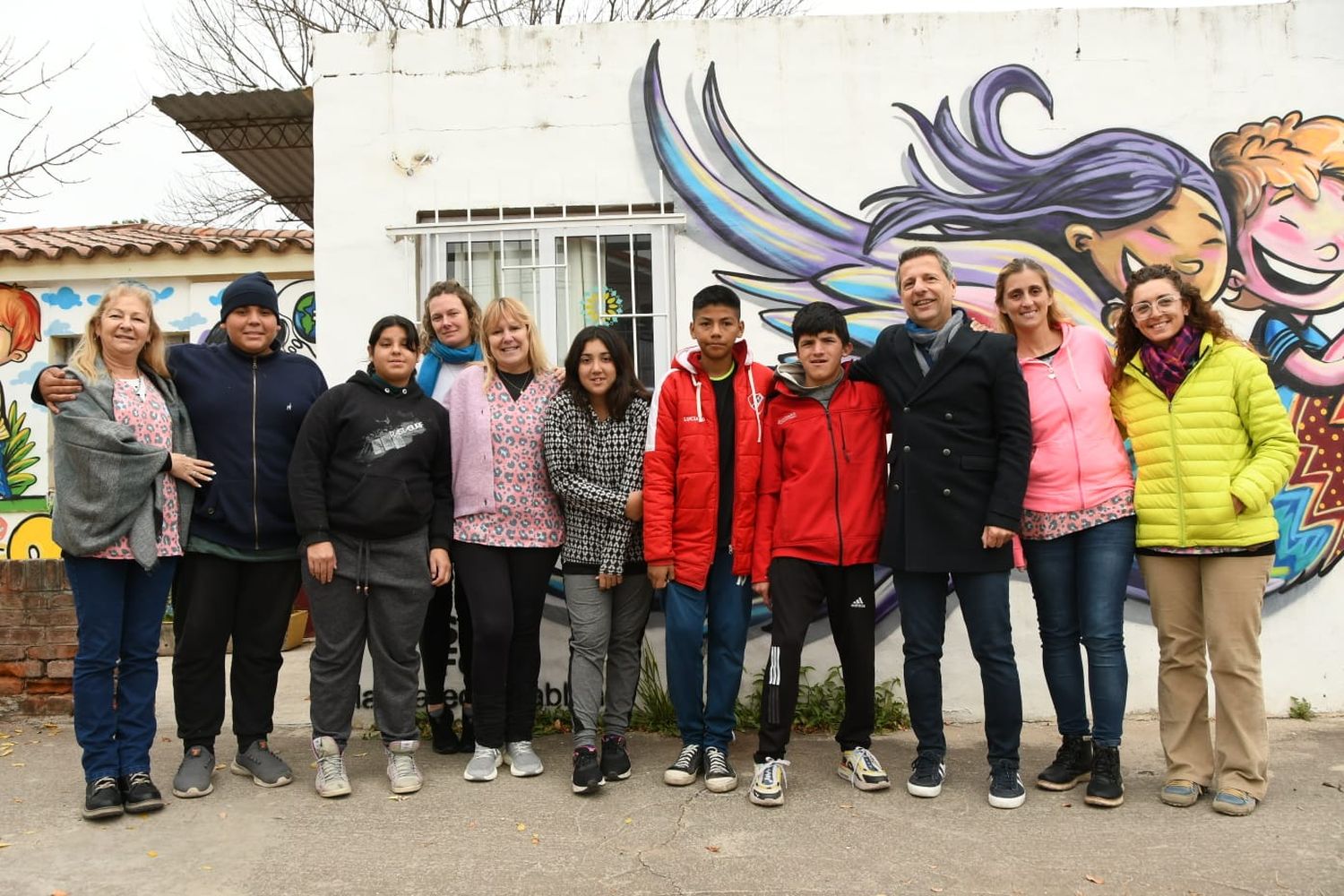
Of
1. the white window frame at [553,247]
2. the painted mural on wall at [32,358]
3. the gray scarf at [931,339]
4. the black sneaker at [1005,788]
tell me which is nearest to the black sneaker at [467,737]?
the white window frame at [553,247]

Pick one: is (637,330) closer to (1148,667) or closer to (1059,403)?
(1059,403)

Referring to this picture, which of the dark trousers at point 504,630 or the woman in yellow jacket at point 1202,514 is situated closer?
the woman in yellow jacket at point 1202,514

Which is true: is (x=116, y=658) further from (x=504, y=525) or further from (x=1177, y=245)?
(x=1177, y=245)

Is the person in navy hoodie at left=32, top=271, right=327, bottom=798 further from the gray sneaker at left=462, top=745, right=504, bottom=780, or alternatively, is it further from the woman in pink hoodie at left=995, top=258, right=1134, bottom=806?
the woman in pink hoodie at left=995, top=258, right=1134, bottom=806

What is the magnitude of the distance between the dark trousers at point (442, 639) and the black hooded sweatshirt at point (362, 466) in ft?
1.62

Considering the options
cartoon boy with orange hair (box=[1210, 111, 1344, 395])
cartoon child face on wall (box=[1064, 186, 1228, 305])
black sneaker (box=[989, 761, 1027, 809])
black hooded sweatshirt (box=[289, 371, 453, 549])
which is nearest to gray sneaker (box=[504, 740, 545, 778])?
black hooded sweatshirt (box=[289, 371, 453, 549])

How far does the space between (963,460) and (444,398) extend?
6.93 ft

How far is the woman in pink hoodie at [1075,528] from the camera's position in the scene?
361 cm

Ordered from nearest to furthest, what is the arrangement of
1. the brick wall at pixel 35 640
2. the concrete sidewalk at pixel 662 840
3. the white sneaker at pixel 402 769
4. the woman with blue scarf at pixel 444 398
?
the concrete sidewalk at pixel 662 840 < the white sneaker at pixel 402 769 < the woman with blue scarf at pixel 444 398 < the brick wall at pixel 35 640

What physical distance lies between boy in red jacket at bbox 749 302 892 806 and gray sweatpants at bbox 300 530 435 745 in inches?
53.2

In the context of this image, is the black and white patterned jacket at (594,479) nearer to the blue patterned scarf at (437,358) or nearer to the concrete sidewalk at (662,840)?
the blue patterned scarf at (437,358)

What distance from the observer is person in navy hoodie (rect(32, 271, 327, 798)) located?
3.79 meters

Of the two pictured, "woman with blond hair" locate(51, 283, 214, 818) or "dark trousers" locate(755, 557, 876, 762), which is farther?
"dark trousers" locate(755, 557, 876, 762)

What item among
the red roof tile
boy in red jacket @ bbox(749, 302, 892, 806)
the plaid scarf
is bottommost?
boy in red jacket @ bbox(749, 302, 892, 806)
